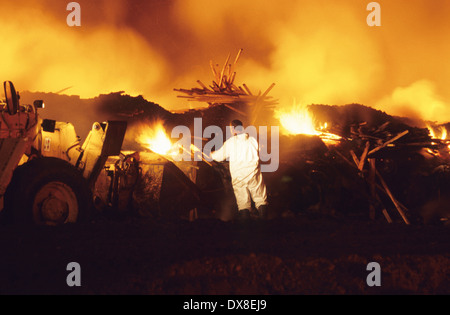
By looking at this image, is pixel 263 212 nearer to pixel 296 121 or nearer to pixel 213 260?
pixel 213 260

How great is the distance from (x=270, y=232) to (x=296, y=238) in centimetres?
51

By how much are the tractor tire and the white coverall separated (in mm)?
2534

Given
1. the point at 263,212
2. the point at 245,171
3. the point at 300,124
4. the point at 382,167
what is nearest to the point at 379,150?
the point at 382,167

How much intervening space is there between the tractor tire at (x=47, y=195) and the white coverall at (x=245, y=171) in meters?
2.53

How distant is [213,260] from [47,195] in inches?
116

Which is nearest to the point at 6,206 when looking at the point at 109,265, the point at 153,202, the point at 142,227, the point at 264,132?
the point at 142,227

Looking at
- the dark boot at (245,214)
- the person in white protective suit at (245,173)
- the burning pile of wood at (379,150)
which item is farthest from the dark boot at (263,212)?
the burning pile of wood at (379,150)

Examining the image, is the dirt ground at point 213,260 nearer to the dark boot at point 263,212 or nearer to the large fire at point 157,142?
the dark boot at point 263,212

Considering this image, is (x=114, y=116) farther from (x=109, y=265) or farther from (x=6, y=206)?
(x=109, y=265)

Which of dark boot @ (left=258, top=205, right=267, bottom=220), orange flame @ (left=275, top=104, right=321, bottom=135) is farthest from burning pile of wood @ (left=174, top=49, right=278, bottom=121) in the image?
dark boot @ (left=258, top=205, right=267, bottom=220)

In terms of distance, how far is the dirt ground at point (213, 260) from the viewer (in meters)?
4.21

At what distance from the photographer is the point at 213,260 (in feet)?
15.9

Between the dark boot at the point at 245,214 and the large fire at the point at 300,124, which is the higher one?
the large fire at the point at 300,124
